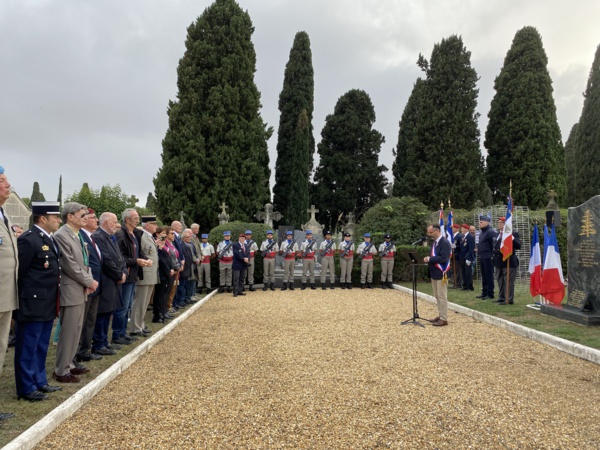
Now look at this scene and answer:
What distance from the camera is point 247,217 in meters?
25.9

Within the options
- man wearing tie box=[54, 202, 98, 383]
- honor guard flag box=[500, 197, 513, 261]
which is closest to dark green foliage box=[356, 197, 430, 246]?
honor guard flag box=[500, 197, 513, 261]

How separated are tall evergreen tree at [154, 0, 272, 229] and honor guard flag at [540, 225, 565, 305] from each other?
734 inches

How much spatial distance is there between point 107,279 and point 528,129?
2821 cm

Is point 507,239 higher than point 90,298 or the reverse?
higher

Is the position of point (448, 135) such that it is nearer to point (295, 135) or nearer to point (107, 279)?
point (295, 135)

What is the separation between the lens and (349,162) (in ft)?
121

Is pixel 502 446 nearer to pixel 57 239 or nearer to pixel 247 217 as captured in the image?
pixel 57 239

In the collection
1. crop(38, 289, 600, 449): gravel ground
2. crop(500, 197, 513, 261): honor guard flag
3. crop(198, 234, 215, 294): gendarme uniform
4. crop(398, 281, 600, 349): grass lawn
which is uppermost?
crop(500, 197, 513, 261): honor guard flag

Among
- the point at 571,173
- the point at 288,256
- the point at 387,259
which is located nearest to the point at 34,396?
the point at 288,256

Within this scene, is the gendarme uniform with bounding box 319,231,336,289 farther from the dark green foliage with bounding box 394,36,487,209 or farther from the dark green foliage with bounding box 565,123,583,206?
the dark green foliage with bounding box 565,123,583,206

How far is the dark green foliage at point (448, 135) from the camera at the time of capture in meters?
28.2

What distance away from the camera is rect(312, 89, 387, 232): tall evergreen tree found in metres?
37.0

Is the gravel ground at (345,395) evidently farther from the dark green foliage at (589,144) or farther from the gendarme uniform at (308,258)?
the dark green foliage at (589,144)

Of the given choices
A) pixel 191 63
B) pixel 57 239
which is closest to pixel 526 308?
pixel 57 239
